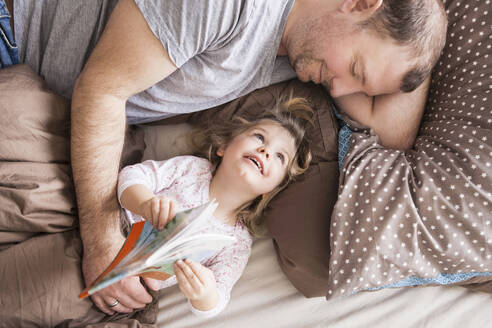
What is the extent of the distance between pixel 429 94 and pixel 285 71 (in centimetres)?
49

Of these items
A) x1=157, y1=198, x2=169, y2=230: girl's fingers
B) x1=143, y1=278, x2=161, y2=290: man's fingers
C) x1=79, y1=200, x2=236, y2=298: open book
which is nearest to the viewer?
x1=79, y1=200, x2=236, y2=298: open book

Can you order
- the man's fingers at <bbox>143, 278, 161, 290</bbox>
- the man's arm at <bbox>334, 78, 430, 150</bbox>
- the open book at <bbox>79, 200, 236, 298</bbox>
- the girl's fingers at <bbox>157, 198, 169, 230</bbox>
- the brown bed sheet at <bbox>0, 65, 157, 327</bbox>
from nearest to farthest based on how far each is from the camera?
the open book at <bbox>79, 200, 236, 298</bbox>
the girl's fingers at <bbox>157, 198, 169, 230</bbox>
the brown bed sheet at <bbox>0, 65, 157, 327</bbox>
the man's fingers at <bbox>143, 278, 161, 290</bbox>
the man's arm at <bbox>334, 78, 430, 150</bbox>

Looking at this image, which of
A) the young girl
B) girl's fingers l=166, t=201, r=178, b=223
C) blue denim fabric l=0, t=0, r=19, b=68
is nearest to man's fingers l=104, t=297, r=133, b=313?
the young girl

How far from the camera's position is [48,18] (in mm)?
1153

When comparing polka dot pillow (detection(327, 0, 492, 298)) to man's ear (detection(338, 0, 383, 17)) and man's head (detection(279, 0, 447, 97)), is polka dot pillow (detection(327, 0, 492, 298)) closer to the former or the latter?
man's head (detection(279, 0, 447, 97))

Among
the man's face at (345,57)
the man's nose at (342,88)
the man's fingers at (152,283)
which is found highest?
the man's face at (345,57)

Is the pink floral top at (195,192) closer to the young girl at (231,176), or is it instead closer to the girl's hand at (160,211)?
the young girl at (231,176)

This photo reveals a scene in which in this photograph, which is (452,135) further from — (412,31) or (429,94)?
(412,31)

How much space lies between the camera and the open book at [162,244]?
2.19 feet

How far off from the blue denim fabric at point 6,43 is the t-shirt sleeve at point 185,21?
44 centimetres

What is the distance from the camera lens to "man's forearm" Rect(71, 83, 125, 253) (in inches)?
40.5

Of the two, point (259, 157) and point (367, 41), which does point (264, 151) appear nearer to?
point (259, 157)

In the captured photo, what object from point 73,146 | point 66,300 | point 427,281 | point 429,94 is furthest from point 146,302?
point 429,94

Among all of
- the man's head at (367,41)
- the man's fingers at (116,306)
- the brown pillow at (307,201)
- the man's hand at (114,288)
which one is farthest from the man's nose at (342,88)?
the man's fingers at (116,306)
